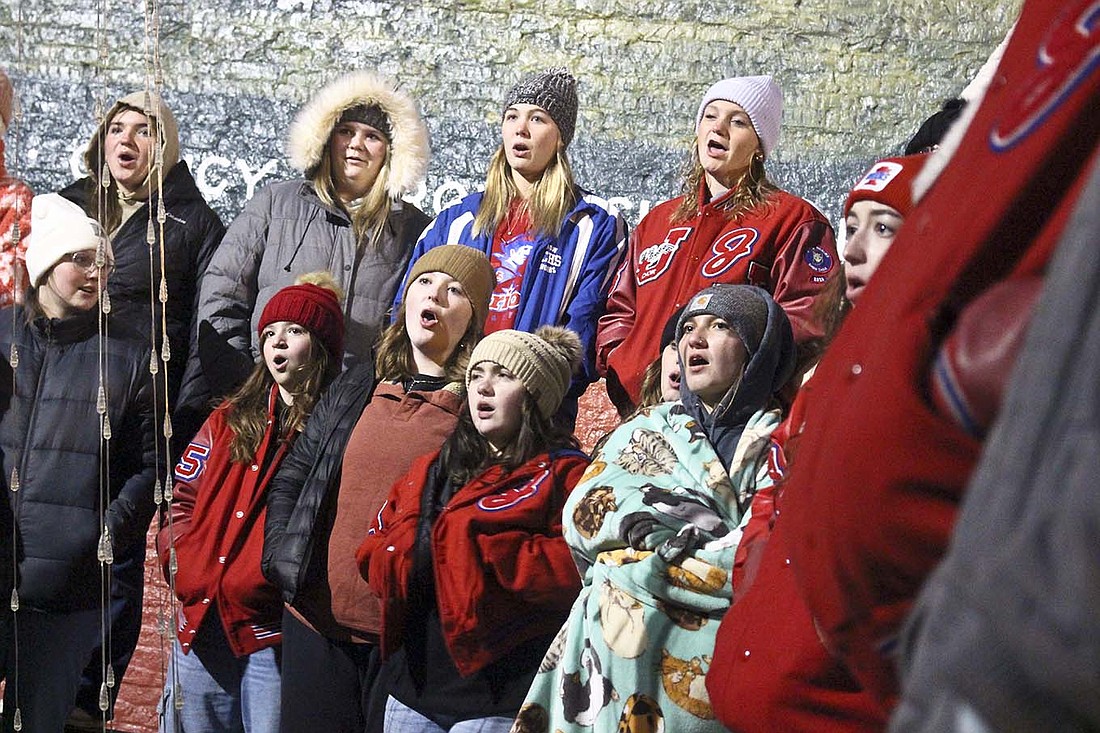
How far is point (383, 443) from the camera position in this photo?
331 cm

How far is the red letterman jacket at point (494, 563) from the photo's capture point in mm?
2842

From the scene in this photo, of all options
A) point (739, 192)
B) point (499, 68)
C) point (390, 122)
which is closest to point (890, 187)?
point (739, 192)

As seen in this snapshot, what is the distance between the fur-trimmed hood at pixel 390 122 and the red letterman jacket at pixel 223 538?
0.81 m

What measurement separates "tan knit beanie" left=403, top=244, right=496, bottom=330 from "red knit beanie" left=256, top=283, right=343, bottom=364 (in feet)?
0.78

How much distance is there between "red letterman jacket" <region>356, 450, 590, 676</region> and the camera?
9.32 ft

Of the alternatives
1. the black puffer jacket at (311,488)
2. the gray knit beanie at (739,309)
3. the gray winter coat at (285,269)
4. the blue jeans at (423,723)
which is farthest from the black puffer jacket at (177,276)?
the gray knit beanie at (739,309)

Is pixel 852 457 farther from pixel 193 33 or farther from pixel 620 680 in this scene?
pixel 193 33

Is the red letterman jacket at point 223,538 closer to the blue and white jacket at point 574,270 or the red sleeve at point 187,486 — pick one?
the red sleeve at point 187,486

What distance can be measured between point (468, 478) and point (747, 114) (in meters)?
1.14

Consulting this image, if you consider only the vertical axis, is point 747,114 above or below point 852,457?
above

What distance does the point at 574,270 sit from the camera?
12.1ft

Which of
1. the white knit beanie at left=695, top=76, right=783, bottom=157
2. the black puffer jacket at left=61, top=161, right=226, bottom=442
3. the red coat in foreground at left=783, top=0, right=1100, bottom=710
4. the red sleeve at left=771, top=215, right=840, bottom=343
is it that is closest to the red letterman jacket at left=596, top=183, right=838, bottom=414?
the red sleeve at left=771, top=215, right=840, bottom=343

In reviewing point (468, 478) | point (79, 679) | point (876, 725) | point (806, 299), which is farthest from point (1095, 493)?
point (79, 679)

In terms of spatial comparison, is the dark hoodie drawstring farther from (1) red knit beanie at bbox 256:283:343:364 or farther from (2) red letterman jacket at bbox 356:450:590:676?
(2) red letterman jacket at bbox 356:450:590:676
